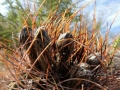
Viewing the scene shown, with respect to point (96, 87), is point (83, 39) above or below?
above

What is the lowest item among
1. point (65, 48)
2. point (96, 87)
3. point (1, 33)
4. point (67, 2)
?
point (96, 87)

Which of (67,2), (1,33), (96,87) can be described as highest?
(67,2)

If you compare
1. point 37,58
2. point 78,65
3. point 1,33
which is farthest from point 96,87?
point 1,33

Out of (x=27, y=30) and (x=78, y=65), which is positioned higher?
(x=27, y=30)

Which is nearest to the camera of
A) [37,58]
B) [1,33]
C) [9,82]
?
[37,58]

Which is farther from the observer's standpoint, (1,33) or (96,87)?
(1,33)

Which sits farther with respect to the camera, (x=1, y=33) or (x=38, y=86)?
(x=1, y=33)

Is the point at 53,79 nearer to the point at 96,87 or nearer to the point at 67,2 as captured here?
the point at 96,87

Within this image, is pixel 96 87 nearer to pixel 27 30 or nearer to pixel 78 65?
pixel 78 65

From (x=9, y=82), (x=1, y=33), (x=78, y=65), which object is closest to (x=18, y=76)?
(x=9, y=82)

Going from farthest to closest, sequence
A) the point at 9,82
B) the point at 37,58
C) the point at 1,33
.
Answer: the point at 1,33 → the point at 9,82 → the point at 37,58
